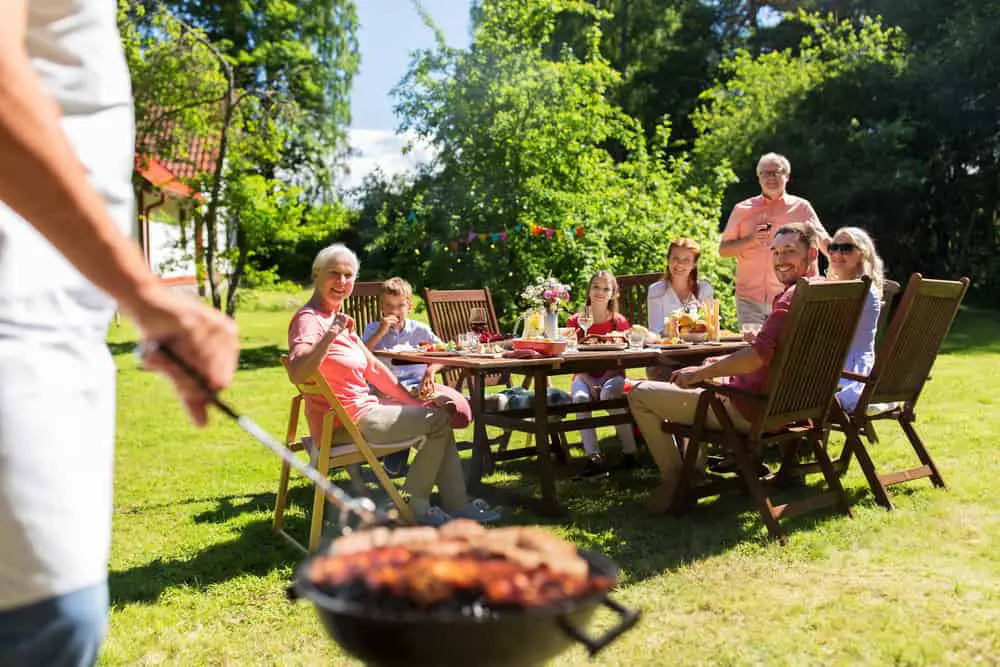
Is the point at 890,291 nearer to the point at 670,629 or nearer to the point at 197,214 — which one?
the point at 670,629

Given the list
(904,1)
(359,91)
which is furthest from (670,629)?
(359,91)

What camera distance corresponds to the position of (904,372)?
536 cm

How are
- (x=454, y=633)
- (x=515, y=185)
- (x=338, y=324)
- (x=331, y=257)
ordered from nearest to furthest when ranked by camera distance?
(x=454, y=633) → (x=338, y=324) → (x=331, y=257) → (x=515, y=185)

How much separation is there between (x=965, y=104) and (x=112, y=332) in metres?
15.7

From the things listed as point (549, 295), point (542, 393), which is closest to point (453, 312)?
point (549, 295)

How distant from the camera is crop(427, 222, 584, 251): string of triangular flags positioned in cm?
1183

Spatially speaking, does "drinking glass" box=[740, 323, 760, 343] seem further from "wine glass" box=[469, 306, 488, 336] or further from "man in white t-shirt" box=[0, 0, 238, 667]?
"man in white t-shirt" box=[0, 0, 238, 667]

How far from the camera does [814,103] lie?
19.6 meters

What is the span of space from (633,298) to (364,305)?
2.18 m

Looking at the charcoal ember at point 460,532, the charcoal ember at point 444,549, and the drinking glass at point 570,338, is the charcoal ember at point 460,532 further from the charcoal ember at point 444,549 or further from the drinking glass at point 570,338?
the drinking glass at point 570,338

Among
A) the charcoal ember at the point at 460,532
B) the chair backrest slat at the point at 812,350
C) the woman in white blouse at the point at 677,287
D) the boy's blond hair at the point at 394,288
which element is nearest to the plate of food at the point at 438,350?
the boy's blond hair at the point at 394,288

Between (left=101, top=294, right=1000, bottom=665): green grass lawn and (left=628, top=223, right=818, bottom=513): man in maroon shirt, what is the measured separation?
0.34 m

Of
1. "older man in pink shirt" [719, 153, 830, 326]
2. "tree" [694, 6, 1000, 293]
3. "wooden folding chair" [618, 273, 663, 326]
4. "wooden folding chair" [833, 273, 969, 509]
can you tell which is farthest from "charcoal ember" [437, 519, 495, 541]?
"tree" [694, 6, 1000, 293]

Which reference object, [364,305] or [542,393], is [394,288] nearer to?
[364,305]
